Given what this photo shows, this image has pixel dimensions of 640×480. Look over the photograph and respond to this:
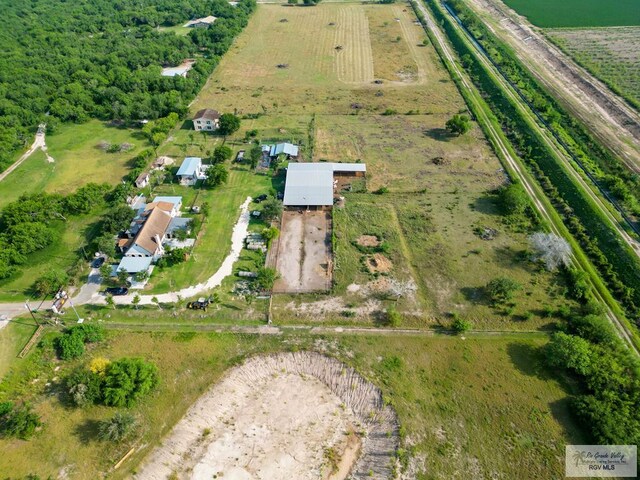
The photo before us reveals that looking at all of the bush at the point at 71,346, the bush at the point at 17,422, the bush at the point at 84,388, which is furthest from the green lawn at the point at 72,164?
the bush at the point at 84,388

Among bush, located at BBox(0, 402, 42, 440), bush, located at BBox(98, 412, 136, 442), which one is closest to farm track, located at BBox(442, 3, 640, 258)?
bush, located at BBox(98, 412, 136, 442)

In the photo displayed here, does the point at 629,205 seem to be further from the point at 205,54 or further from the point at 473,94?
the point at 205,54

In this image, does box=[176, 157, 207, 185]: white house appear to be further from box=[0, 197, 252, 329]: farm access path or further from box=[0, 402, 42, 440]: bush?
box=[0, 402, 42, 440]: bush

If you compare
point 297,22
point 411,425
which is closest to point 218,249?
point 411,425

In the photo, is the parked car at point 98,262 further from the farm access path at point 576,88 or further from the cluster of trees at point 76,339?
the farm access path at point 576,88

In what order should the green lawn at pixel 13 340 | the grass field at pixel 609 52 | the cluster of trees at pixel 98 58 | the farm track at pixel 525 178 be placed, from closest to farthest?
the green lawn at pixel 13 340 < the farm track at pixel 525 178 < the cluster of trees at pixel 98 58 < the grass field at pixel 609 52

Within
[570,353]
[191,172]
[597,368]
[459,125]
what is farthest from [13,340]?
[459,125]
